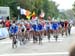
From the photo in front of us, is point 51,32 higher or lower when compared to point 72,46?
lower

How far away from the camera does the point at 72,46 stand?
7.46ft

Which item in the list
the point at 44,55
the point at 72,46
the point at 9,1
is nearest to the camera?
the point at 72,46

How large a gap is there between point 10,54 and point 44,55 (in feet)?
5.94

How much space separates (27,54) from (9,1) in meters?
57.2

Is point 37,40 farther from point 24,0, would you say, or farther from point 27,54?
point 24,0

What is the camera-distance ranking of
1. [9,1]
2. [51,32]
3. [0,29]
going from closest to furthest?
[51,32] < [0,29] < [9,1]

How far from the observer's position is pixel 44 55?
15484mm

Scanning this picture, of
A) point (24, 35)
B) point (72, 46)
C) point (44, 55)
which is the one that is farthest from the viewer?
point (24, 35)

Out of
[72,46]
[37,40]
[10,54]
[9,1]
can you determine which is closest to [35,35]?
[37,40]

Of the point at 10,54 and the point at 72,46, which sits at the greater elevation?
the point at 72,46

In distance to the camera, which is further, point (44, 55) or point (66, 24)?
point (66, 24)

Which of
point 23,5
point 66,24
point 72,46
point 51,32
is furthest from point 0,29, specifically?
point 23,5

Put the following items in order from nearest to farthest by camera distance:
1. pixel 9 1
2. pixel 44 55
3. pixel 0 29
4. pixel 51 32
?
pixel 44 55 → pixel 51 32 → pixel 0 29 → pixel 9 1

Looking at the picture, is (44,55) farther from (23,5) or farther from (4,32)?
(23,5)
